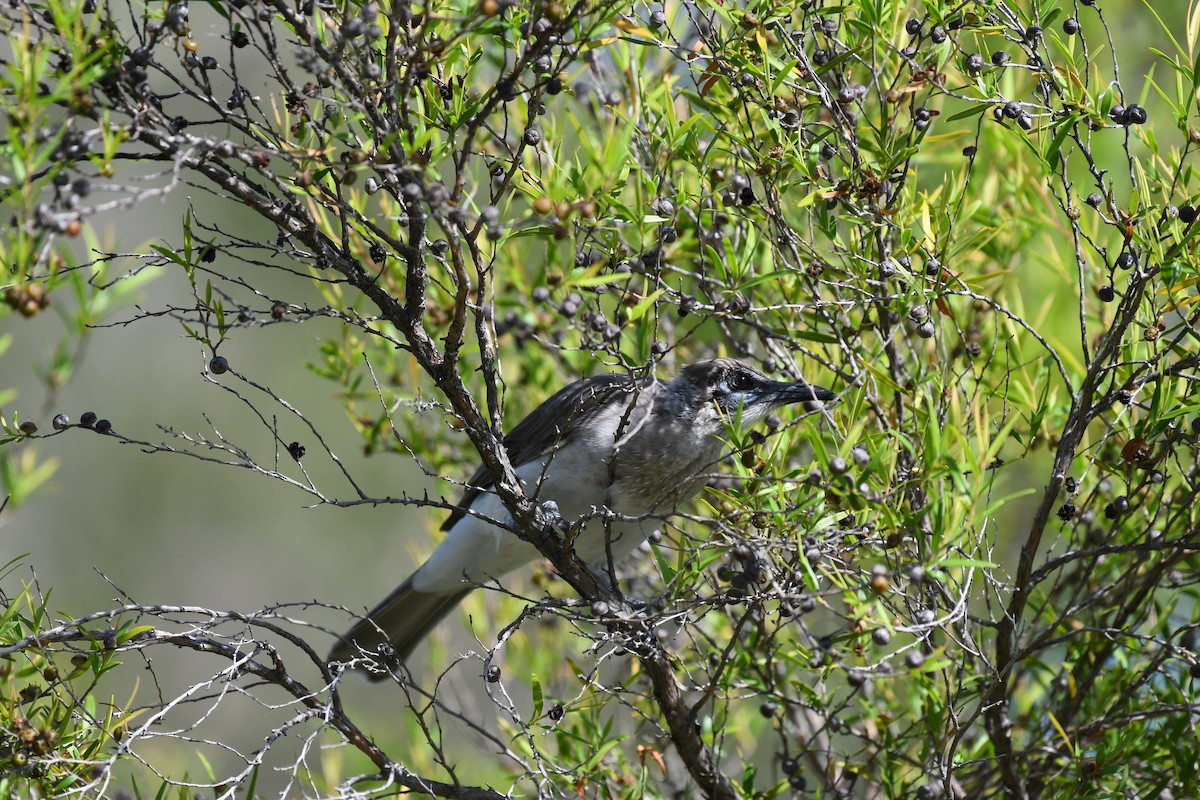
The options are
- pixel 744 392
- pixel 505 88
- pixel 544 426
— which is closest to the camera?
pixel 505 88

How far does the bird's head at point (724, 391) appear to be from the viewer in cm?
390

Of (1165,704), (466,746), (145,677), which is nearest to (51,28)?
(1165,704)

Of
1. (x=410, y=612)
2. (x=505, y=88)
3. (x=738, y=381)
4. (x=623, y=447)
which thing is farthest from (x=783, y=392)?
(x=410, y=612)

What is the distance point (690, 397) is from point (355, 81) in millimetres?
2269

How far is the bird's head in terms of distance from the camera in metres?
3.90

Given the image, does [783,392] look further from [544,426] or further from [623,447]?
[544,426]

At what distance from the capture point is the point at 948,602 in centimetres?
289

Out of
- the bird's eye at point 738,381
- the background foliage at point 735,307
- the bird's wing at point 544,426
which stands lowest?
the background foliage at point 735,307

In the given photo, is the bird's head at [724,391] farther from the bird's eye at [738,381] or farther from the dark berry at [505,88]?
the dark berry at [505,88]

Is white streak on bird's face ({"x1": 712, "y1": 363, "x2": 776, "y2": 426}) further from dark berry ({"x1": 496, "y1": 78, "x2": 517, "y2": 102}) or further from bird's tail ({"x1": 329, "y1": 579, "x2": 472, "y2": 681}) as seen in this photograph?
dark berry ({"x1": 496, "y1": 78, "x2": 517, "y2": 102})

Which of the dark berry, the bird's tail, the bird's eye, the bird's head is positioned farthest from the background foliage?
the bird's tail

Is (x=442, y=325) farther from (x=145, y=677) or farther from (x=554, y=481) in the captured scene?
(x=145, y=677)

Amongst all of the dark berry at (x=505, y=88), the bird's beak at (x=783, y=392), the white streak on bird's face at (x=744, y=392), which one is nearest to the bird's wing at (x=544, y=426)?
the white streak on bird's face at (x=744, y=392)

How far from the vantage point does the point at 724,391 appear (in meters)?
4.18
